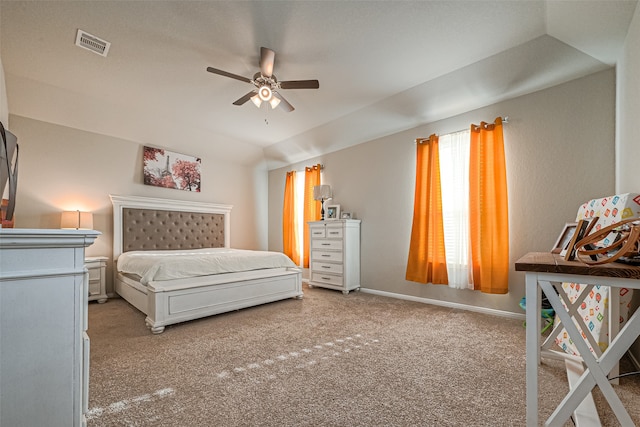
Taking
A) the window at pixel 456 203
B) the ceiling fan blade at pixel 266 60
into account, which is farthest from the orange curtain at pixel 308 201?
the ceiling fan blade at pixel 266 60

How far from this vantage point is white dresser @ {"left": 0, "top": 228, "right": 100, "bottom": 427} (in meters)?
0.77

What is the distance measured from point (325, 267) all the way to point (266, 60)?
9.91 ft

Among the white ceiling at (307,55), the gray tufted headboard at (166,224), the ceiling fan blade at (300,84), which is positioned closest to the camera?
the white ceiling at (307,55)

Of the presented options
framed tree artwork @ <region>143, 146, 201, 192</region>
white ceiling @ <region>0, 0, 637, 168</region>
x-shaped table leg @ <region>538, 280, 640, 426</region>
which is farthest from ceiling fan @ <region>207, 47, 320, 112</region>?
framed tree artwork @ <region>143, 146, 201, 192</region>

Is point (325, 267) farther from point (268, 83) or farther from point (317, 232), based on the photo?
point (268, 83)

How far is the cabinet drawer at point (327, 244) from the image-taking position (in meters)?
4.18

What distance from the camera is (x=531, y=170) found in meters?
2.83

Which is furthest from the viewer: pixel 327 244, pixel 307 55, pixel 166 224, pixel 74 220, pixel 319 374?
pixel 166 224

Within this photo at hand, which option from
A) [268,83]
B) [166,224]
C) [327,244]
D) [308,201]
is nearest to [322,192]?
[308,201]

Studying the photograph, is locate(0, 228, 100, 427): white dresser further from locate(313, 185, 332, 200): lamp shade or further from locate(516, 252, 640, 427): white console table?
locate(313, 185, 332, 200): lamp shade

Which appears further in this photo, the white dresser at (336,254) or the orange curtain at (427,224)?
the white dresser at (336,254)

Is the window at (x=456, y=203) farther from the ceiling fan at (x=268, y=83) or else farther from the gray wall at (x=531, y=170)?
the ceiling fan at (x=268, y=83)

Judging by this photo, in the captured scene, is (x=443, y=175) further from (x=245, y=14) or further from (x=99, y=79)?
(x=99, y=79)

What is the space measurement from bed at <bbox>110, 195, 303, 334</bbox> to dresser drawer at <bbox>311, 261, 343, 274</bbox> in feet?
2.09
